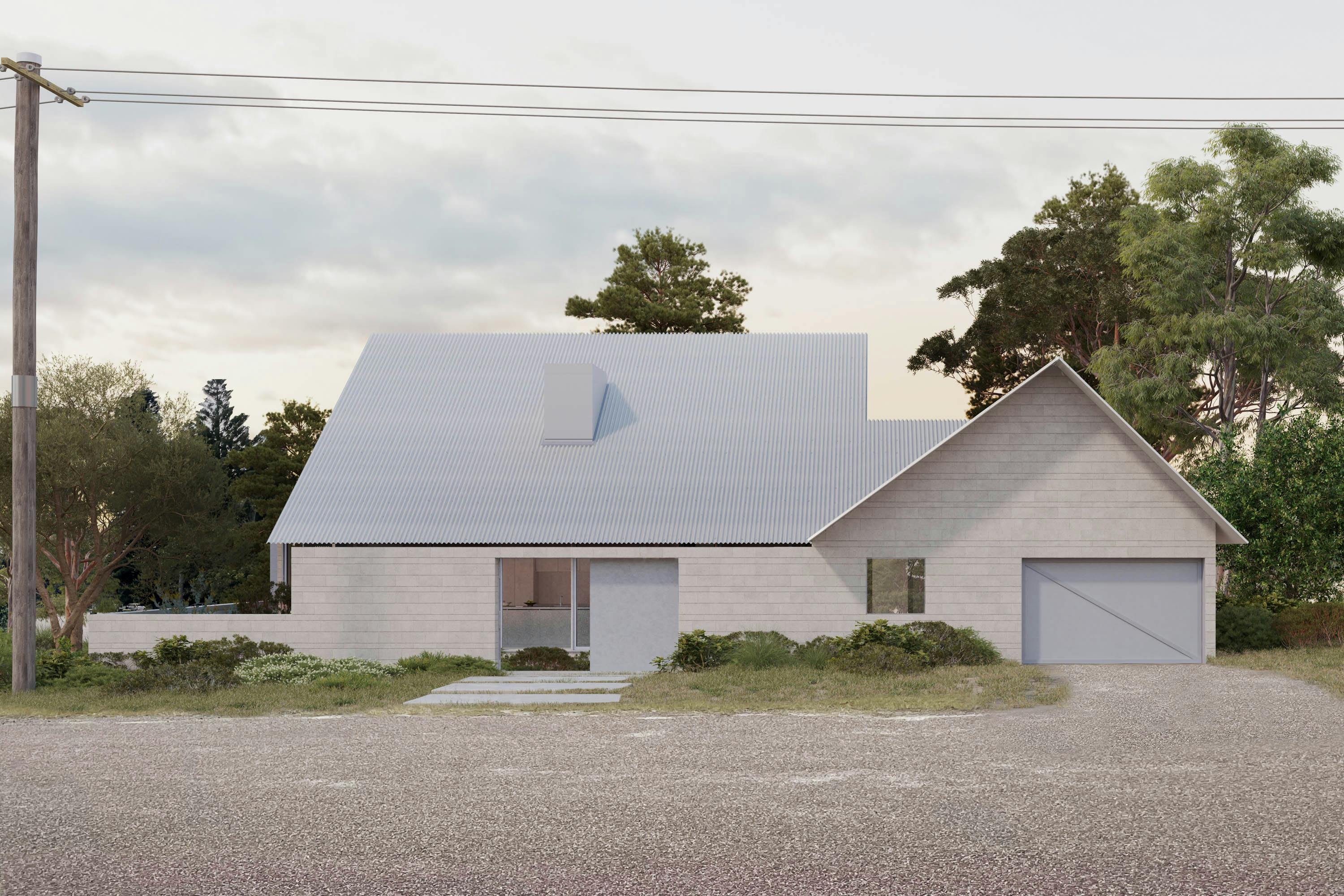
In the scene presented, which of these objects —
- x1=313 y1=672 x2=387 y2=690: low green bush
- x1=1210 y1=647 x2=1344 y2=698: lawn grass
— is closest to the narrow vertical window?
x1=1210 y1=647 x2=1344 y2=698: lawn grass

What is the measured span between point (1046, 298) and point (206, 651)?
34991 millimetres

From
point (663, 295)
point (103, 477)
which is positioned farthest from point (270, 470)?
point (663, 295)

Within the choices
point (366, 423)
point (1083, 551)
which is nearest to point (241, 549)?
point (366, 423)

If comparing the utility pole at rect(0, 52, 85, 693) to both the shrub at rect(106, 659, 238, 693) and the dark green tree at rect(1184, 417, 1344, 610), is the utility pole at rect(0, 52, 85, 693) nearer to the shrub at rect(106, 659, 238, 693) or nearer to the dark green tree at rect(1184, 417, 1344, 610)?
the shrub at rect(106, 659, 238, 693)

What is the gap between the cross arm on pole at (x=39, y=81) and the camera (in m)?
19.5

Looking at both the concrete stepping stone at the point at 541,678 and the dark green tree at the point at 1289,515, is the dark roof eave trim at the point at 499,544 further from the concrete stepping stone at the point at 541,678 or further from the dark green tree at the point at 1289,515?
the dark green tree at the point at 1289,515

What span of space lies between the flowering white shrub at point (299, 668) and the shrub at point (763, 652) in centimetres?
623

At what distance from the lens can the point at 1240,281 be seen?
35031 millimetres

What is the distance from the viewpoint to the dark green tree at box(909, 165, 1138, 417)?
151ft

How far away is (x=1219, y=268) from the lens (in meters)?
35.4

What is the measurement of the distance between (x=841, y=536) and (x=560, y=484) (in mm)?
6271

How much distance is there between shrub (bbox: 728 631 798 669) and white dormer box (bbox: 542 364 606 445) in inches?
267

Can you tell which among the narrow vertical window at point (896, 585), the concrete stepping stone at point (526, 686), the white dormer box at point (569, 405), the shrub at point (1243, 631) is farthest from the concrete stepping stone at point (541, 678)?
Answer: the shrub at point (1243, 631)

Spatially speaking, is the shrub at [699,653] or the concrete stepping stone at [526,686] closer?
the concrete stepping stone at [526,686]
